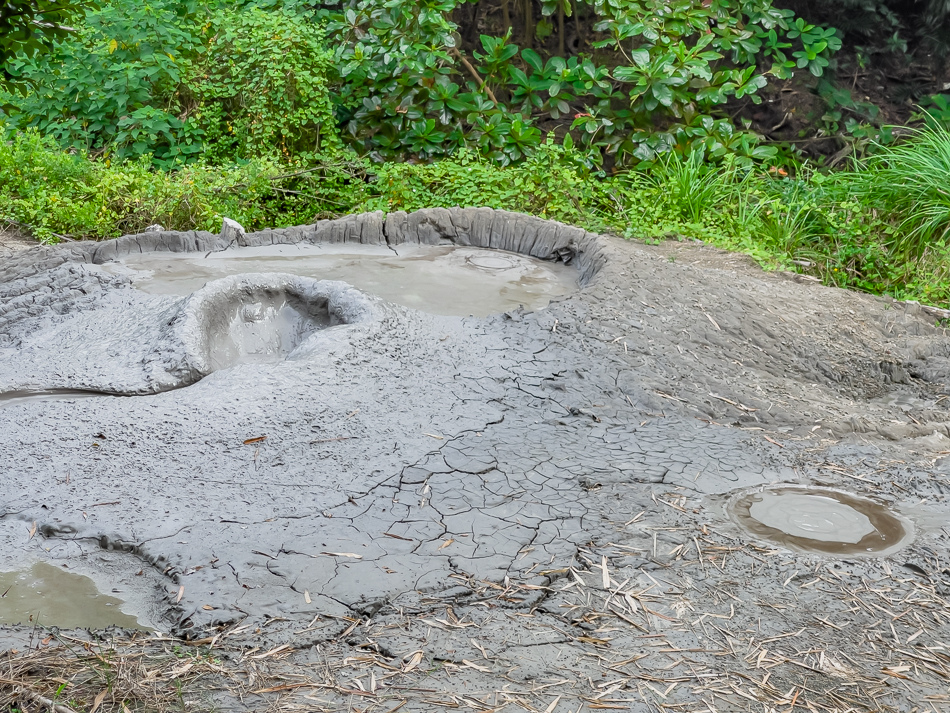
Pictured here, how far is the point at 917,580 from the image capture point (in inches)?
97.3

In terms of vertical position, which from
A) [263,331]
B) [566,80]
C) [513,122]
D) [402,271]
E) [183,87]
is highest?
[566,80]

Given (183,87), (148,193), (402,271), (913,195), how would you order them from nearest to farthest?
(402,271), (148,193), (913,195), (183,87)

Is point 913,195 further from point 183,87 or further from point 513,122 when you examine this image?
point 183,87

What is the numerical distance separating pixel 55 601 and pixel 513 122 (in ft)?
18.4

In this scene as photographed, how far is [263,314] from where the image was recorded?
3.94m

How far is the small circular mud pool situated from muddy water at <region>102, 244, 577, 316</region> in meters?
1.84

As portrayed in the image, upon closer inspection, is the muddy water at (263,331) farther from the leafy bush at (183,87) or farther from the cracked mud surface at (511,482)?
the leafy bush at (183,87)

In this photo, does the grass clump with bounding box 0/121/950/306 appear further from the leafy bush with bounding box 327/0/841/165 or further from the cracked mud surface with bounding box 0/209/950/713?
the cracked mud surface with bounding box 0/209/950/713

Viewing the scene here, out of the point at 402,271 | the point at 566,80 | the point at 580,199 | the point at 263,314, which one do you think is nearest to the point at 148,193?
the point at 402,271

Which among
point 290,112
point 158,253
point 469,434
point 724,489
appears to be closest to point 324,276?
point 158,253

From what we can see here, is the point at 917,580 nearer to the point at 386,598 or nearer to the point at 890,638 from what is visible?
the point at 890,638

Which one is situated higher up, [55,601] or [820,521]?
[820,521]

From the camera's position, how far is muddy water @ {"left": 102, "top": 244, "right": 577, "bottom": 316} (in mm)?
4438

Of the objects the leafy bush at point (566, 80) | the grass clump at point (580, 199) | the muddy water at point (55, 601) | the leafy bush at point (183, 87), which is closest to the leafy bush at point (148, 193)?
the grass clump at point (580, 199)
